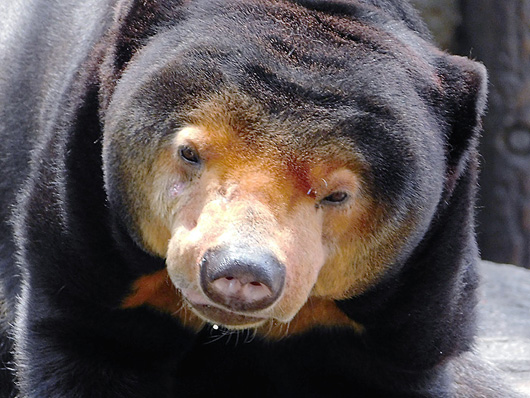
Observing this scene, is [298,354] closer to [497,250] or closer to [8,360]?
[8,360]

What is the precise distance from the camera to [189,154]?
4207 millimetres

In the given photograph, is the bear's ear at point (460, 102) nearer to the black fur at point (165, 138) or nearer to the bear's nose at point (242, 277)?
the black fur at point (165, 138)

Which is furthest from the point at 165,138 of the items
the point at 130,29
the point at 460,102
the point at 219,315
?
the point at 460,102

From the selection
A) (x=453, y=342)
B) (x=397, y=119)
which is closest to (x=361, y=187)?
(x=397, y=119)

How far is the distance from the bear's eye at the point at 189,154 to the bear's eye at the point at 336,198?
1.59 ft

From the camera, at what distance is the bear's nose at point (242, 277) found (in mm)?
3672

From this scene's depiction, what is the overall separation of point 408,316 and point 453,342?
352mm

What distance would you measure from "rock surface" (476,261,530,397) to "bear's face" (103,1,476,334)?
7.06 feet

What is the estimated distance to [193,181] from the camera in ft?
13.8

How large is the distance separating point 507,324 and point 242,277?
4.09 m

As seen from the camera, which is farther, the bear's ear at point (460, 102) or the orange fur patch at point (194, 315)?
the orange fur patch at point (194, 315)

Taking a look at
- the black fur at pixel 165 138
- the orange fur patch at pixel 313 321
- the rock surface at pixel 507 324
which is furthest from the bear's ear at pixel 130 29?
the rock surface at pixel 507 324

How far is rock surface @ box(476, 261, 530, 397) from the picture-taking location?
6.88m

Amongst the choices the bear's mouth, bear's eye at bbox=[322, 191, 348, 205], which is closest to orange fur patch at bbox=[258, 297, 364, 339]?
bear's eye at bbox=[322, 191, 348, 205]
